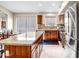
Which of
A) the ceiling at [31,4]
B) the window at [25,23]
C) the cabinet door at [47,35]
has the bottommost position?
the cabinet door at [47,35]

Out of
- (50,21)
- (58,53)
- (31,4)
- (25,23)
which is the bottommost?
(58,53)

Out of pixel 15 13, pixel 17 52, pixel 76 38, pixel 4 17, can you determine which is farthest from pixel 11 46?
pixel 15 13

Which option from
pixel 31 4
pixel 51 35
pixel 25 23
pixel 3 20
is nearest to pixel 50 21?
pixel 25 23

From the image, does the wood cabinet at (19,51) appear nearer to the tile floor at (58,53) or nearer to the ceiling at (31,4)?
the tile floor at (58,53)

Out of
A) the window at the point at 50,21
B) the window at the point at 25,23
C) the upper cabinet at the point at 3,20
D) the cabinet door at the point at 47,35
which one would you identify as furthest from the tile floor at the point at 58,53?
the window at the point at 25,23

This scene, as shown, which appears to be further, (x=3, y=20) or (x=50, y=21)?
(x=50, y=21)

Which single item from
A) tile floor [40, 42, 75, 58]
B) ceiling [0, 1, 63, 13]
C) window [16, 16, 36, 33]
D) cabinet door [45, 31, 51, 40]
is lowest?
tile floor [40, 42, 75, 58]

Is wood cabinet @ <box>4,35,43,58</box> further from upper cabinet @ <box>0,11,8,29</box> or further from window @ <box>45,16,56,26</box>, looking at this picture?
window @ <box>45,16,56,26</box>

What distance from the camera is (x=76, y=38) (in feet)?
10.8

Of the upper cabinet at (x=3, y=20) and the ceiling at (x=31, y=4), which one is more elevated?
the ceiling at (x=31, y=4)

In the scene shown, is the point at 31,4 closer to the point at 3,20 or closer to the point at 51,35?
the point at 51,35

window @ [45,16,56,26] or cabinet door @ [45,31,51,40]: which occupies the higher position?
window @ [45,16,56,26]

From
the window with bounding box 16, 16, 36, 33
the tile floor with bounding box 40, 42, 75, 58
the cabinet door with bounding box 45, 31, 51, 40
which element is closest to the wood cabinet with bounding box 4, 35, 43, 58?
the tile floor with bounding box 40, 42, 75, 58

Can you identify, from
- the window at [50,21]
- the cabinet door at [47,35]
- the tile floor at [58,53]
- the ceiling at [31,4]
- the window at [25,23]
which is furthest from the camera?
the window at [25,23]
